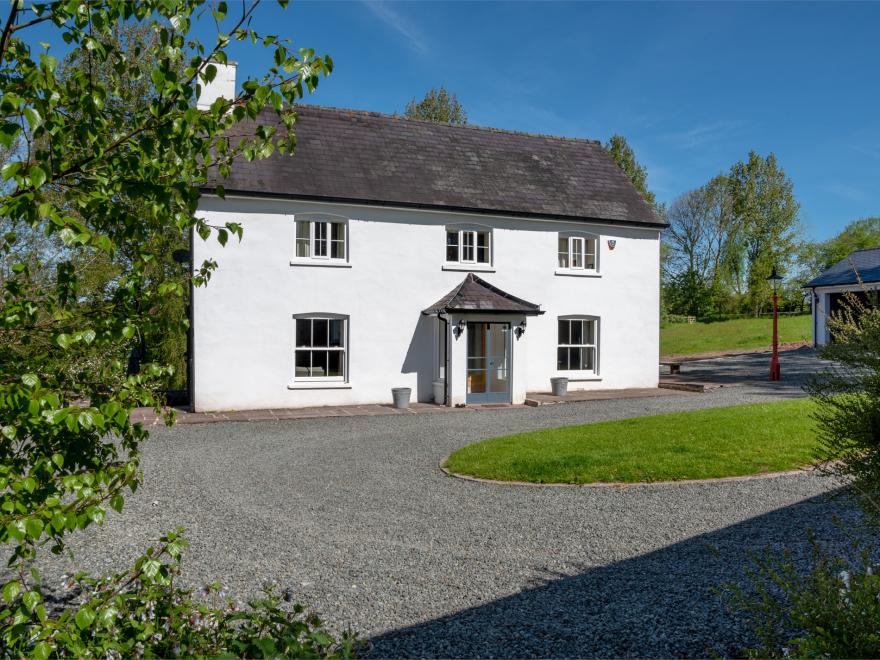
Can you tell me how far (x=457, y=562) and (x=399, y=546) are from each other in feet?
2.37

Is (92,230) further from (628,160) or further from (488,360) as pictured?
(628,160)

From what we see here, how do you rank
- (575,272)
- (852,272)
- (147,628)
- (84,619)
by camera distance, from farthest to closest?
(852,272) < (575,272) < (147,628) < (84,619)

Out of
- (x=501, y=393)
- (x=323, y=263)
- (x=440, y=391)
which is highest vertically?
(x=323, y=263)

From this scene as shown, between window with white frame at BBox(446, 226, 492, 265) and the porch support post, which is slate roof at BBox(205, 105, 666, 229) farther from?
the porch support post

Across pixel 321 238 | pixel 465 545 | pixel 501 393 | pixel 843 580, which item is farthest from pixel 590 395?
pixel 843 580

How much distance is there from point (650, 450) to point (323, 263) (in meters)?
10.2

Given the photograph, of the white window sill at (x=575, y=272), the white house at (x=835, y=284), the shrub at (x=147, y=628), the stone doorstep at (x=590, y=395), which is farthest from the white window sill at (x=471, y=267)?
the white house at (x=835, y=284)

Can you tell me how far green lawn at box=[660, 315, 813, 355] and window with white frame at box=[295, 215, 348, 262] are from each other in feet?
87.7

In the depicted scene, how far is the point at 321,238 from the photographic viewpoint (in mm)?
17562

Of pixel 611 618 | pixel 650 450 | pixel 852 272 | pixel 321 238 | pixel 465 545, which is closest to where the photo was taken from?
pixel 611 618

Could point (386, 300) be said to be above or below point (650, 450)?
above

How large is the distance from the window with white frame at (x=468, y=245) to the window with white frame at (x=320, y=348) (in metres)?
3.84

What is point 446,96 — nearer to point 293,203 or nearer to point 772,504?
point 293,203

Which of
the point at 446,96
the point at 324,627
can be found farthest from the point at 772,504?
the point at 446,96
